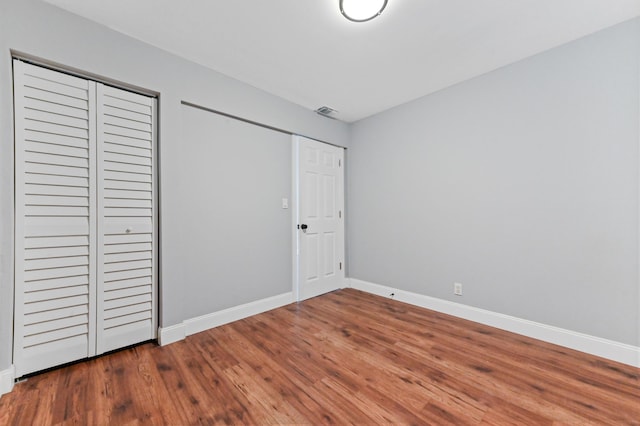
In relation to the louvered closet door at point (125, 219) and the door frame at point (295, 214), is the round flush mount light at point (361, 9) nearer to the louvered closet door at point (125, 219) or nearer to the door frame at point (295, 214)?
the door frame at point (295, 214)

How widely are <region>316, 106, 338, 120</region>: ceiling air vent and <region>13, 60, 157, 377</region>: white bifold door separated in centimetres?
198

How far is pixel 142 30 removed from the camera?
2.07 m

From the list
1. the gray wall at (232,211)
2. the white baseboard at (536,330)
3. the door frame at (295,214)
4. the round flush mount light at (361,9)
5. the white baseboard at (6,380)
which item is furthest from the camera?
the door frame at (295,214)

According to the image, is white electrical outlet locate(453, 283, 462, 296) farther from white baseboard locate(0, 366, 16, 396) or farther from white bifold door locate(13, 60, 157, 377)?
white baseboard locate(0, 366, 16, 396)

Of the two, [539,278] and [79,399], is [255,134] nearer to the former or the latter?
[79,399]

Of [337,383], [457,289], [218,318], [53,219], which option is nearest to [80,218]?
[53,219]

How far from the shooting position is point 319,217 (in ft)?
12.2

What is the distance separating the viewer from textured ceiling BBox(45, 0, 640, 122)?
6.02ft

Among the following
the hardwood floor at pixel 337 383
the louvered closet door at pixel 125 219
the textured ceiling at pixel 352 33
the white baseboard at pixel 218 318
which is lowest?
the hardwood floor at pixel 337 383

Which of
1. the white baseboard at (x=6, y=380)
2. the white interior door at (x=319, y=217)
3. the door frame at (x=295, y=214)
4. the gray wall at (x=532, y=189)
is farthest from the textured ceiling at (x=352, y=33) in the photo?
the white baseboard at (x=6, y=380)

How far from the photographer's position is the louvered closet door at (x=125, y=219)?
6.76 feet

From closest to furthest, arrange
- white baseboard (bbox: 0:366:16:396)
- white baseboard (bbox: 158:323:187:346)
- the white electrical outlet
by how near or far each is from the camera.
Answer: white baseboard (bbox: 0:366:16:396) < white baseboard (bbox: 158:323:187:346) < the white electrical outlet

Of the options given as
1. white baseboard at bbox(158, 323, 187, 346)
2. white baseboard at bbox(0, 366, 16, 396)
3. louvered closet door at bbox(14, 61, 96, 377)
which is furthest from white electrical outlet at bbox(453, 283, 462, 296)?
white baseboard at bbox(0, 366, 16, 396)

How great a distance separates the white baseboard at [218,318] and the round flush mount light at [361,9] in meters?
2.85
